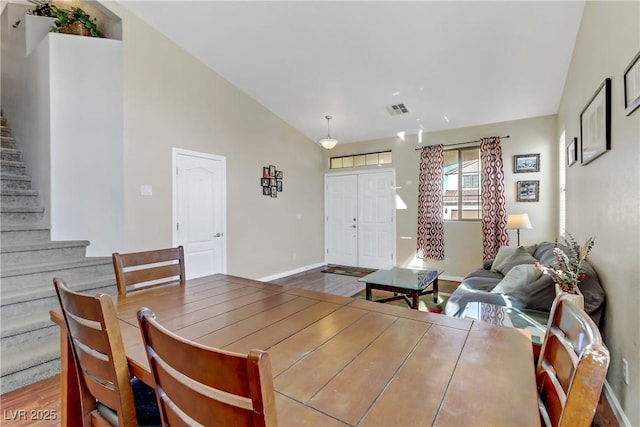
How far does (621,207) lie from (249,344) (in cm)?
223

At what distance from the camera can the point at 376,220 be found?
5980mm

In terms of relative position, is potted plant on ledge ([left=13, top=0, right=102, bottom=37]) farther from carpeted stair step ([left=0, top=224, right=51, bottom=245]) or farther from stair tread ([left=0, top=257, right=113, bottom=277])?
stair tread ([left=0, top=257, right=113, bottom=277])

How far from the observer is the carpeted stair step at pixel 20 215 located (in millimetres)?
3117

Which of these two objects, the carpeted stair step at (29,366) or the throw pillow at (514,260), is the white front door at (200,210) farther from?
the throw pillow at (514,260)

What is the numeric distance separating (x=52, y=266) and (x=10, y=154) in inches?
85.6

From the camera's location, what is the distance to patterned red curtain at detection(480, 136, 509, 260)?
4613 millimetres

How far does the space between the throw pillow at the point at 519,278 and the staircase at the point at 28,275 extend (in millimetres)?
3605

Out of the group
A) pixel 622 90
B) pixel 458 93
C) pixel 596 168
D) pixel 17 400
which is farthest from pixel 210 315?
pixel 458 93

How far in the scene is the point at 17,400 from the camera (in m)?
1.97

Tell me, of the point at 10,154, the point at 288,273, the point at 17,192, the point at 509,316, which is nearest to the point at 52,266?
the point at 17,192

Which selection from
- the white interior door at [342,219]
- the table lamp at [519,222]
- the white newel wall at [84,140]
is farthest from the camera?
the white interior door at [342,219]

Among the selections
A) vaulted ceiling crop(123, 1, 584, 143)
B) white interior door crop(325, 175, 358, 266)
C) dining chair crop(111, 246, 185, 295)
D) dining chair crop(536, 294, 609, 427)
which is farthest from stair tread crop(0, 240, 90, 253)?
white interior door crop(325, 175, 358, 266)

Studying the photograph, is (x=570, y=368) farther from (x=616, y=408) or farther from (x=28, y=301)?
(x=28, y=301)

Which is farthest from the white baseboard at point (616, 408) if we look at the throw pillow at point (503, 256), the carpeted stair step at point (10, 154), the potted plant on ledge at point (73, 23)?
the carpeted stair step at point (10, 154)
